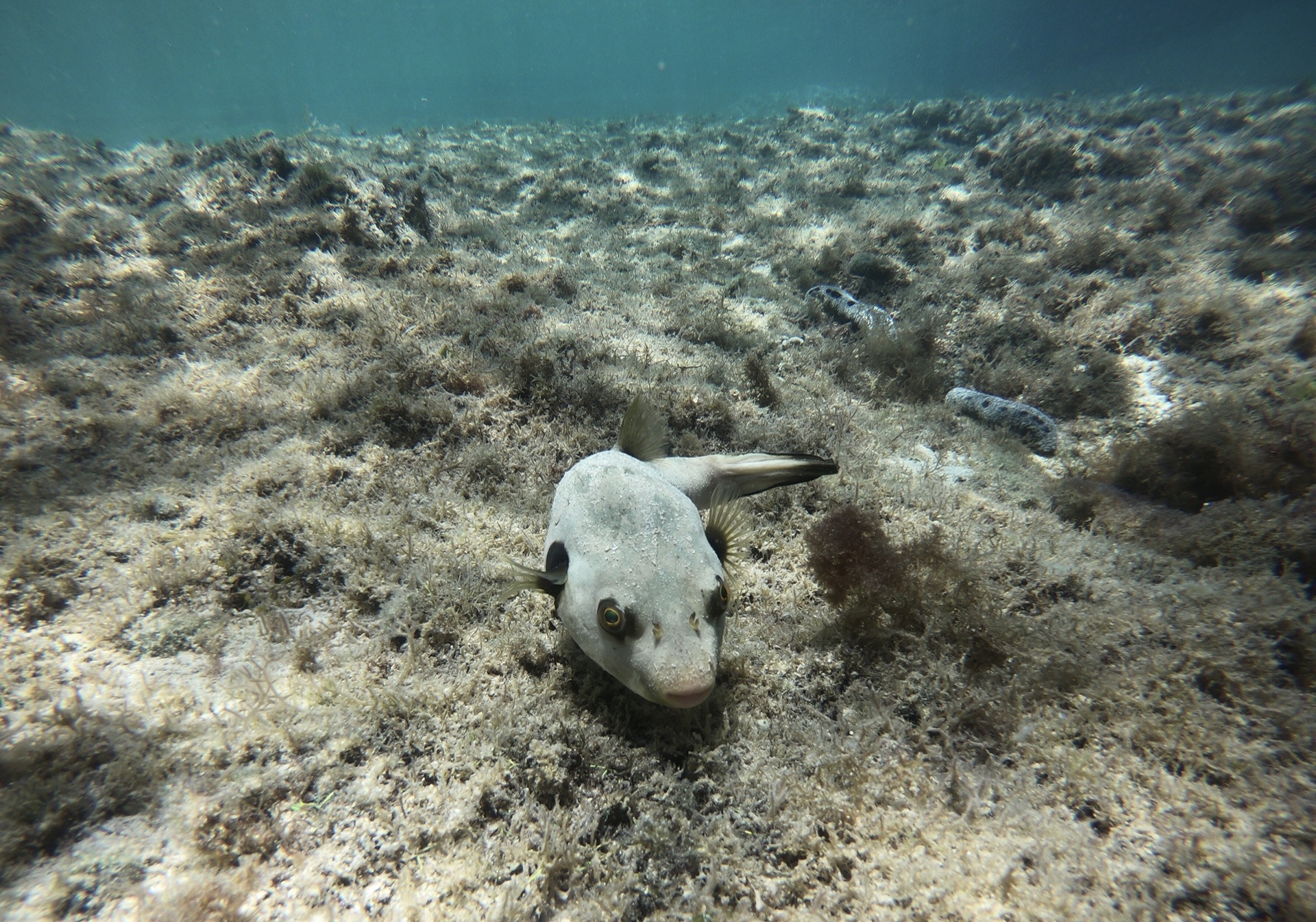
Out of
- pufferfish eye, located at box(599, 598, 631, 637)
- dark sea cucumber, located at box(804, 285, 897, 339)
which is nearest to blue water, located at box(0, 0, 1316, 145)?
dark sea cucumber, located at box(804, 285, 897, 339)

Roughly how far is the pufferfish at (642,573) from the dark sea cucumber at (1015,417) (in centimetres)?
344

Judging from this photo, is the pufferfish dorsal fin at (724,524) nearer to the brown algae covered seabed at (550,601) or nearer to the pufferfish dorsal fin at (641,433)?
the brown algae covered seabed at (550,601)

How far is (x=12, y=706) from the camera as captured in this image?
6.93ft

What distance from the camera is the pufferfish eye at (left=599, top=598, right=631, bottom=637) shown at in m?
2.24

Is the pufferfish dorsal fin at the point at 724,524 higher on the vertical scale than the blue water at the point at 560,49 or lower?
lower

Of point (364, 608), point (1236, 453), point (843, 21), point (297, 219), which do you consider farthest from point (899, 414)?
point (843, 21)

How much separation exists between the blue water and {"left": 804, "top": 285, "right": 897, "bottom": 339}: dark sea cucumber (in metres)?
45.6

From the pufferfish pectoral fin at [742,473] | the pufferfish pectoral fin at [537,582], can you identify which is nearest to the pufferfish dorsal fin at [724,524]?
the pufferfish pectoral fin at [742,473]

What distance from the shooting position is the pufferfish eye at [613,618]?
2.24 metres

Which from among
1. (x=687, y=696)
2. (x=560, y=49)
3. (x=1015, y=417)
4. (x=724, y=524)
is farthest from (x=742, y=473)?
(x=560, y=49)

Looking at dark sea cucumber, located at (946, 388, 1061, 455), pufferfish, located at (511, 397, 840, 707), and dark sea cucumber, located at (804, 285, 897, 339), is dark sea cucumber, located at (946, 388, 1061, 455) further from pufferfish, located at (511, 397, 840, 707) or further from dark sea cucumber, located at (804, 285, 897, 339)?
pufferfish, located at (511, 397, 840, 707)

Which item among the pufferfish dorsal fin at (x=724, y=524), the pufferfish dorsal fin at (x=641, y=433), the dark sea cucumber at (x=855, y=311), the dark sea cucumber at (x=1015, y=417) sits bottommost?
the pufferfish dorsal fin at (x=724, y=524)

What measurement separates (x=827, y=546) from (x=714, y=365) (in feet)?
9.50

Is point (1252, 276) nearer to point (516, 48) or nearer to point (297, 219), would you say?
point (297, 219)
